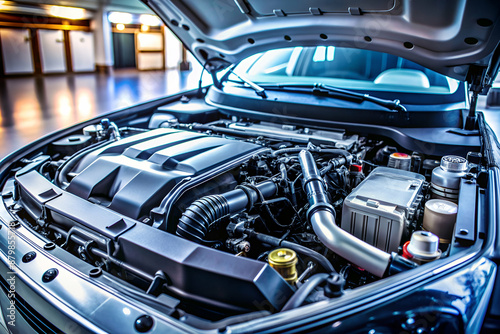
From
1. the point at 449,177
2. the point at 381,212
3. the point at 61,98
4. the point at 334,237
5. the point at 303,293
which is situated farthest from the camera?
the point at 61,98

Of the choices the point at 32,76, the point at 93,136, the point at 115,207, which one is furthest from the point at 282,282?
the point at 32,76

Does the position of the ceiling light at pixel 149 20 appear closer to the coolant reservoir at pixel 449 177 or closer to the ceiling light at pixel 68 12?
the ceiling light at pixel 68 12

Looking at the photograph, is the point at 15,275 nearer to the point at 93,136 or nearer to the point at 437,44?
the point at 93,136

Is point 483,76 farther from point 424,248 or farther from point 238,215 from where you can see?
point 238,215

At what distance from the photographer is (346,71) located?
2.50 metres

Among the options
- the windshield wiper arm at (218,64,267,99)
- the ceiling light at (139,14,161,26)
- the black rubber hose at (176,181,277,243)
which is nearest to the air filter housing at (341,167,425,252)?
the black rubber hose at (176,181,277,243)

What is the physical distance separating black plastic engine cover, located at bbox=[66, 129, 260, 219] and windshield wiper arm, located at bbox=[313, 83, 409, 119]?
72 cm

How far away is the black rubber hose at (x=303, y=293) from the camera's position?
3.08 ft

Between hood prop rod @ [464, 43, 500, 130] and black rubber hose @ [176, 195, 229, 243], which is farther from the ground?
hood prop rod @ [464, 43, 500, 130]

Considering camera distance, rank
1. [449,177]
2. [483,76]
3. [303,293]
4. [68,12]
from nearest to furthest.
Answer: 1. [303,293]
2. [449,177]
3. [483,76]
4. [68,12]

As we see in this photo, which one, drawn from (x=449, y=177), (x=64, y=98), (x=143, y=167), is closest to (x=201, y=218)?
(x=143, y=167)

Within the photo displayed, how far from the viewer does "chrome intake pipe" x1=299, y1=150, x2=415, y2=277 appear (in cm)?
107

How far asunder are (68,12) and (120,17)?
6.07 ft

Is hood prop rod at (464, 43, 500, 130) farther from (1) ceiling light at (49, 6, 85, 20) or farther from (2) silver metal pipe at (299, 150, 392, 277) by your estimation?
(1) ceiling light at (49, 6, 85, 20)
